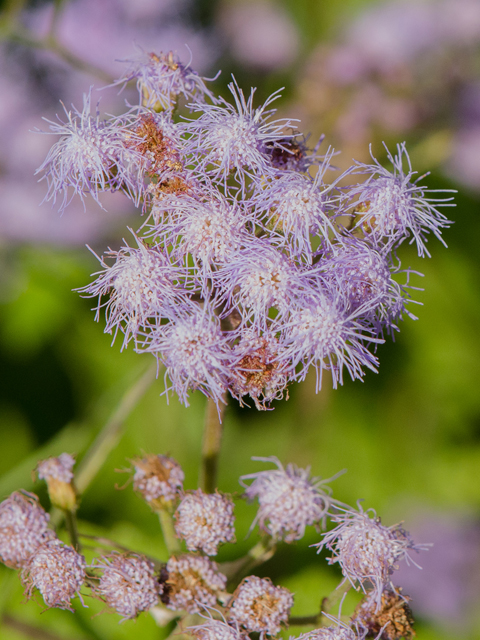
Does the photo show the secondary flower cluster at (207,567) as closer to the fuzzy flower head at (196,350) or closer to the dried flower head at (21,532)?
the dried flower head at (21,532)

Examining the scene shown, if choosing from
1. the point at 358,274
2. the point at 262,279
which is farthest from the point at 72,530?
the point at 358,274

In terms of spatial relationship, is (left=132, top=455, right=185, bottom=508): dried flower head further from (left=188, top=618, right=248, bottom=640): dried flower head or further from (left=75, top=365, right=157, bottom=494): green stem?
(left=75, top=365, right=157, bottom=494): green stem

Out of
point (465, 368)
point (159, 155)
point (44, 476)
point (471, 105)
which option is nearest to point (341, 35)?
point (471, 105)

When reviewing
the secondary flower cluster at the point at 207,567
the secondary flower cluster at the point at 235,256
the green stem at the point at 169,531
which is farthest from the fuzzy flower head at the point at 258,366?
the green stem at the point at 169,531

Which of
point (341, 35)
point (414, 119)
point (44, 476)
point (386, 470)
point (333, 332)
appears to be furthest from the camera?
point (341, 35)

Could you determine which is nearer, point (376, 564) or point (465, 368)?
point (376, 564)

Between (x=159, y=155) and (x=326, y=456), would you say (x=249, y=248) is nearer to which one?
(x=159, y=155)

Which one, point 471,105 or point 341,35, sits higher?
point 341,35

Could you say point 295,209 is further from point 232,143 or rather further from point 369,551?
point 369,551
